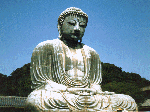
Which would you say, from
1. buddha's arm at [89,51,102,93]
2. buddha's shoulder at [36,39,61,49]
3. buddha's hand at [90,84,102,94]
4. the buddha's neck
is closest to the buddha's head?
the buddha's neck

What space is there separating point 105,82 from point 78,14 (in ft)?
61.1

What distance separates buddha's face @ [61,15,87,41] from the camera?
7848 mm

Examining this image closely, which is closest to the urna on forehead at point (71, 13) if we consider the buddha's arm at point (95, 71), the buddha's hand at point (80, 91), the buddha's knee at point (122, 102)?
the buddha's arm at point (95, 71)

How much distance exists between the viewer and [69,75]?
744cm

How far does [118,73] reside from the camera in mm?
28109

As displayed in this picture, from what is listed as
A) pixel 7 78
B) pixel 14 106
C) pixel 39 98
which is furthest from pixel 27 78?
pixel 39 98

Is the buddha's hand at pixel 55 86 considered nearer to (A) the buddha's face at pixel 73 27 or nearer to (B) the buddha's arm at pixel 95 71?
(B) the buddha's arm at pixel 95 71

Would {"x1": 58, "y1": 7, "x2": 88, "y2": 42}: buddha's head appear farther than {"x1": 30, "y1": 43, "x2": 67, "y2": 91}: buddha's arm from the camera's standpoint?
Yes

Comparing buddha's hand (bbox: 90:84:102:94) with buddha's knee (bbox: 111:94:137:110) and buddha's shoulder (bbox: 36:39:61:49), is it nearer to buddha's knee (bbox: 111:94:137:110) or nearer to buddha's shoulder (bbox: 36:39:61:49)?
buddha's knee (bbox: 111:94:137:110)

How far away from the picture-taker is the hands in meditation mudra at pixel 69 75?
639 centimetres

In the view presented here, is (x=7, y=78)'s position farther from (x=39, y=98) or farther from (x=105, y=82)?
(x=39, y=98)

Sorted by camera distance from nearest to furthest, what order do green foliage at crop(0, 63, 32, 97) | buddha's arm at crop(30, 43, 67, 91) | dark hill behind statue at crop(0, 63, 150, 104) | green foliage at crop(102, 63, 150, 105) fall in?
buddha's arm at crop(30, 43, 67, 91)
green foliage at crop(102, 63, 150, 105)
dark hill behind statue at crop(0, 63, 150, 104)
green foliage at crop(0, 63, 32, 97)

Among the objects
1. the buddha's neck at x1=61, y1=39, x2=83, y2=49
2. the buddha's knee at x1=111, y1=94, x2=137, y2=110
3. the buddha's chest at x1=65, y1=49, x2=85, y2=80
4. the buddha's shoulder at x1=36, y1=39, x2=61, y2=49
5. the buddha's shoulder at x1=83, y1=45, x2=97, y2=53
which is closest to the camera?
the buddha's knee at x1=111, y1=94, x2=137, y2=110

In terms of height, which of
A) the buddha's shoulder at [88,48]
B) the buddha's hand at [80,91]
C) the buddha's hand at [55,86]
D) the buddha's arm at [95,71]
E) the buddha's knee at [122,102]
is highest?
the buddha's shoulder at [88,48]
